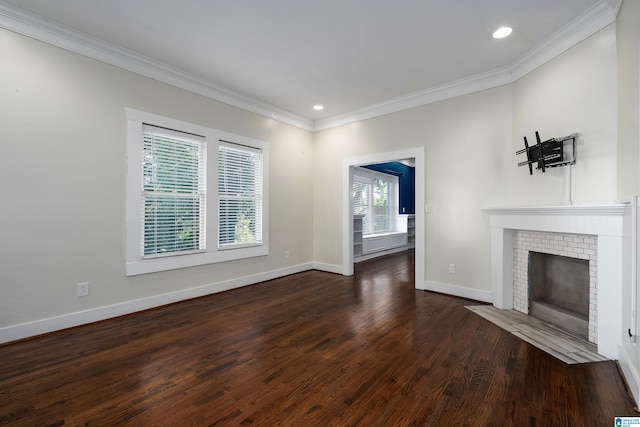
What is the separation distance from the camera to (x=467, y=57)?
11.0 feet

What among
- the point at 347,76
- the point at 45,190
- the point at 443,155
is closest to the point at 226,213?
the point at 45,190

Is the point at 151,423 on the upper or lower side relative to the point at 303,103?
lower

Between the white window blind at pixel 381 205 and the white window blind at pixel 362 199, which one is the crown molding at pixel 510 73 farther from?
the white window blind at pixel 381 205

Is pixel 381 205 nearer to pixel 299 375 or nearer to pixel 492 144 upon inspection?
pixel 492 144

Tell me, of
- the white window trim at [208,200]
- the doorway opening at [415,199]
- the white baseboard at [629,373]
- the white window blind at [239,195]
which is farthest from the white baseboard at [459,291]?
the white window blind at [239,195]

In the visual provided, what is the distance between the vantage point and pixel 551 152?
9.87 feet

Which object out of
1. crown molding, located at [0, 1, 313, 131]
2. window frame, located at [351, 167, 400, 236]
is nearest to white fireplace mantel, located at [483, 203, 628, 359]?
crown molding, located at [0, 1, 313, 131]

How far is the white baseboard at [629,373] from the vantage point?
1794 millimetres

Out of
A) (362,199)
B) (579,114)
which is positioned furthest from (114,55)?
(362,199)

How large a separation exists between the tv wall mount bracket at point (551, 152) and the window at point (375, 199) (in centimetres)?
419

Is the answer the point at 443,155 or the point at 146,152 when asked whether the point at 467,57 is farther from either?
the point at 146,152

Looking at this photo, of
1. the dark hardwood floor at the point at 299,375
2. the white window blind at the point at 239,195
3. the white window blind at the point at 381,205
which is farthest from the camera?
the white window blind at the point at 381,205

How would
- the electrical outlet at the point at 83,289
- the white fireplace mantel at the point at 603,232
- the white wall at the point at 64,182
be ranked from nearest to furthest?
the white fireplace mantel at the point at 603,232
the white wall at the point at 64,182
the electrical outlet at the point at 83,289

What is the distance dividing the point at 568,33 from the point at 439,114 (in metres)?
1.56
